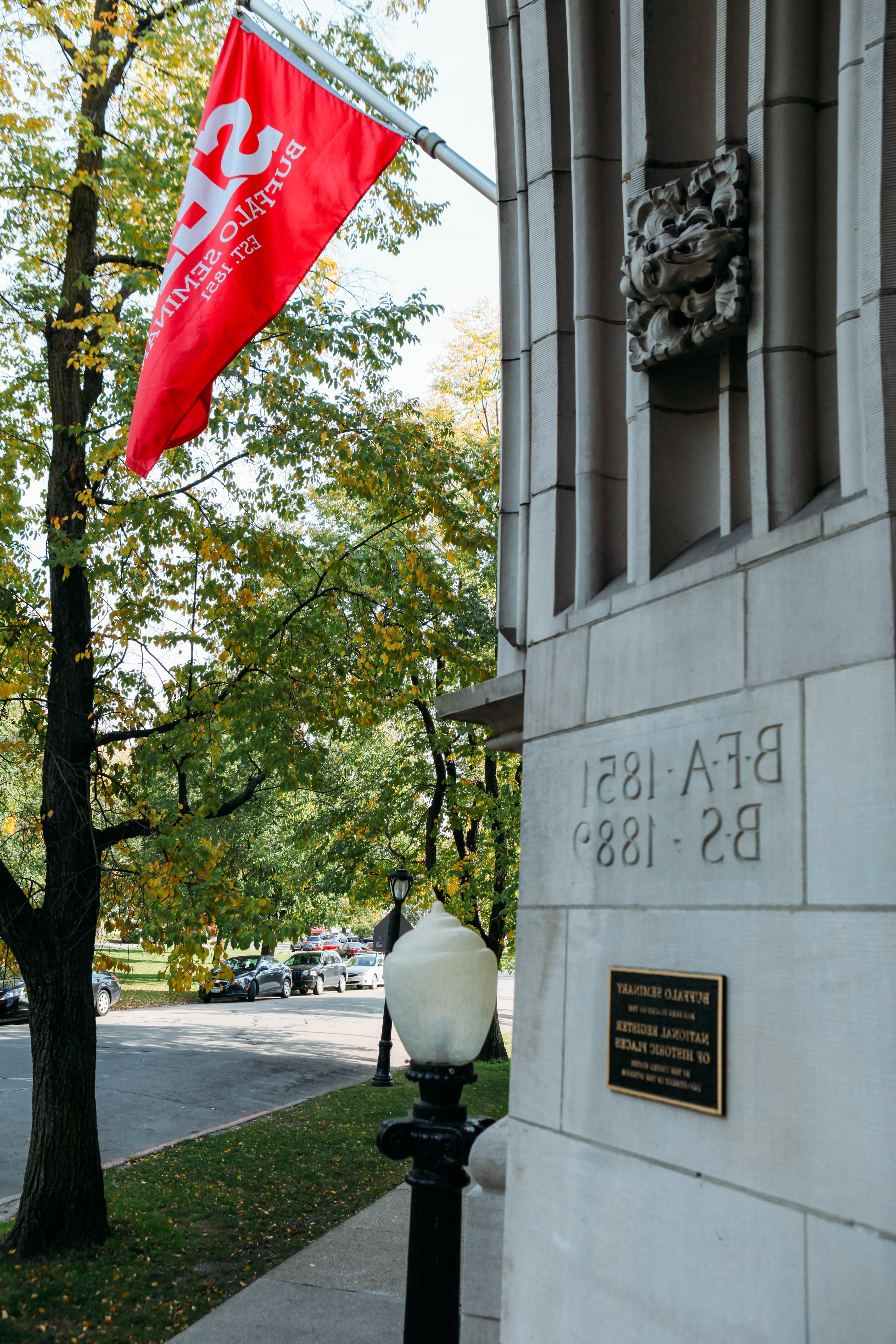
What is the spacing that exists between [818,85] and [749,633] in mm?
2038

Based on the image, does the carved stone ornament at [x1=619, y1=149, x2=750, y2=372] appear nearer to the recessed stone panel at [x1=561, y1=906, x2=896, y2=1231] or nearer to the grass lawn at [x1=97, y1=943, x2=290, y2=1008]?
the recessed stone panel at [x1=561, y1=906, x2=896, y2=1231]

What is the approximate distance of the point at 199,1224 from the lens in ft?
31.1

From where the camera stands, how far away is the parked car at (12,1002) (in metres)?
24.3

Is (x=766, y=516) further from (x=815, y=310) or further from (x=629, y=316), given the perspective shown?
(x=629, y=316)

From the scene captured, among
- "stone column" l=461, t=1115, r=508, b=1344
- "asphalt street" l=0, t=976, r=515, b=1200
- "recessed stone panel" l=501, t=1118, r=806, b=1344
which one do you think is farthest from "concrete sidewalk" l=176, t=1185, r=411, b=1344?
"recessed stone panel" l=501, t=1118, r=806, b=1344

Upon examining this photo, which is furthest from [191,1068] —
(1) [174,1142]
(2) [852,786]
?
(2) [852,786]

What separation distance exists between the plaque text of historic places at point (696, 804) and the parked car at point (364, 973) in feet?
146

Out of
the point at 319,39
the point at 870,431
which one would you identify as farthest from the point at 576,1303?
the point at 319,39

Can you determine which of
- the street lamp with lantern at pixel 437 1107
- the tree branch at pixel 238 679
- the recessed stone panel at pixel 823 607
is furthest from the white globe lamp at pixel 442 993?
the tree branch at pixel 238 679

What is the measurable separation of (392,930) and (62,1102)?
30.1 ft

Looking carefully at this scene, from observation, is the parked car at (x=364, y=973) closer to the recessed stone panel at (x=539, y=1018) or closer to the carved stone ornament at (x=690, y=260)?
the recessed stone panel at (x=539, y=1018)

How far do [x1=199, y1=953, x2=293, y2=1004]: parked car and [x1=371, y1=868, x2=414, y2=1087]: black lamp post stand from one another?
14.5 metres

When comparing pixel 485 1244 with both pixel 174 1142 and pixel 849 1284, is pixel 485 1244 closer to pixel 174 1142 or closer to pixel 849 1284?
pixel 849 1284

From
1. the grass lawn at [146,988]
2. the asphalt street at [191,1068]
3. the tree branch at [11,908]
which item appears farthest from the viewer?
the grass lawn at [146,988]
